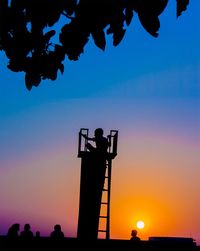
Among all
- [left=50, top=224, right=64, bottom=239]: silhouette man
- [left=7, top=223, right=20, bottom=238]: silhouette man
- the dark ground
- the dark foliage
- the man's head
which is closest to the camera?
the dark foliage

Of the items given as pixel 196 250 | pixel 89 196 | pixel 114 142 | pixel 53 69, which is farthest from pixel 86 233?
pixel 53 69

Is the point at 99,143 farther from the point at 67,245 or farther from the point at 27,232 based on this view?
the point at 67,245

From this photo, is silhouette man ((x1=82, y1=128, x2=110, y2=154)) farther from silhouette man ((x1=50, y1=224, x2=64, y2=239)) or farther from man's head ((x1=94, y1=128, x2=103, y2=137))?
silhouette man ((x1=50, y1=224, x2=64, y2=239))

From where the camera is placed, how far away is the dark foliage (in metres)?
3.10

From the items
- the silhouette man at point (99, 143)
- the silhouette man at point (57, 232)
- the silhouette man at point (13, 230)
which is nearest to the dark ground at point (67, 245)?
the silhouette man at point (13, 230)

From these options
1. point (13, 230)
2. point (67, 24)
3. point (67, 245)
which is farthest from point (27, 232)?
point (67, 24)

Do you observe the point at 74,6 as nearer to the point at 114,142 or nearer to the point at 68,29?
the point at 68,29

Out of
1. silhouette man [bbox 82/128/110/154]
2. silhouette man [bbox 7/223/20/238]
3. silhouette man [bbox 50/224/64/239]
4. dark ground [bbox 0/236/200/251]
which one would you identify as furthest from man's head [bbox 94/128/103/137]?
dark ground [bbox 0/236/200/251]

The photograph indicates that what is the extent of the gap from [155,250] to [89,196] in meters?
4.59

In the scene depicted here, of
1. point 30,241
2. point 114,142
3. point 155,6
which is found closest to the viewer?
point 155,6

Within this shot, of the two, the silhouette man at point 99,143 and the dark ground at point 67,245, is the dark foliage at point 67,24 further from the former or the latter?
the silhouette man at point 99,143

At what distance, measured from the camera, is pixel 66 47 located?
334 cm

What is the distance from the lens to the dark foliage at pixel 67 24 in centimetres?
310

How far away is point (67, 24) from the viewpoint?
324cm
